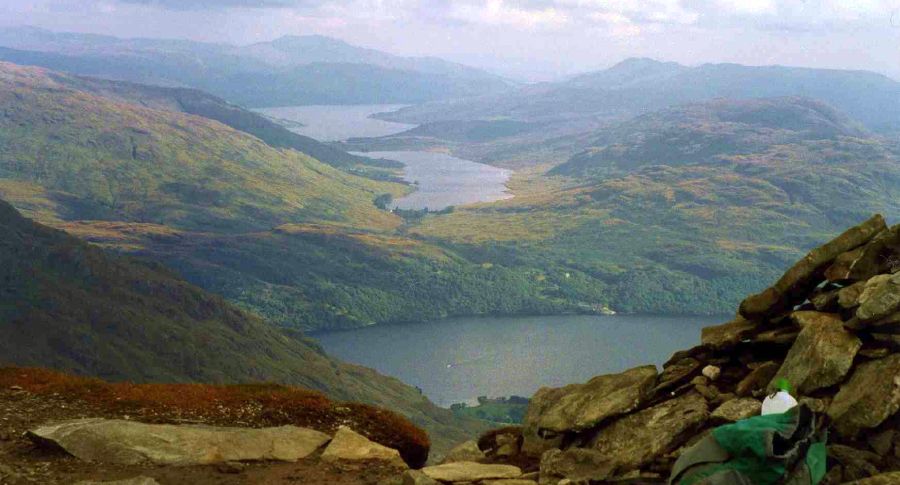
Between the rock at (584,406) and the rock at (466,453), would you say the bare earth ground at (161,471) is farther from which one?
the rock at (584,406)

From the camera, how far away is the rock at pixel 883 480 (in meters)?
18.1

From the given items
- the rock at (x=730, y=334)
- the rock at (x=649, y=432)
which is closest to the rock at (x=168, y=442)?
the rock at (x=649, y=432)

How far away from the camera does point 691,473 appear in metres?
17.6

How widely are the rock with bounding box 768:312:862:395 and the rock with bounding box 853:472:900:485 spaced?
180 inches

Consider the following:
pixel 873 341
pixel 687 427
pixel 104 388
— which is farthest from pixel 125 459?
pixel 873 341

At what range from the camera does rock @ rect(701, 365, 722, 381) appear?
2784 cm

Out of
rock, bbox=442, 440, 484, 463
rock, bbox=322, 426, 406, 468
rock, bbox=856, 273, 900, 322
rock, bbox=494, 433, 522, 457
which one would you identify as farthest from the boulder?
rock, bbox=856, 273, 900, 322

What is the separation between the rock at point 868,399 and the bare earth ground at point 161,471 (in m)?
13.8

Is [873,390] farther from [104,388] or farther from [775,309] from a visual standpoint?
[104,388]

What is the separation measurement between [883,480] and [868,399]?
4.37 meters

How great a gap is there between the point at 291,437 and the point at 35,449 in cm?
864

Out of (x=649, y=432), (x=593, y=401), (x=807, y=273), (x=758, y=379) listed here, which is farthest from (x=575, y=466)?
(x=807, y=273)

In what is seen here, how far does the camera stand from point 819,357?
24.2m

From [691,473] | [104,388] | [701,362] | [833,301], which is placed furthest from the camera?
[104,388]
